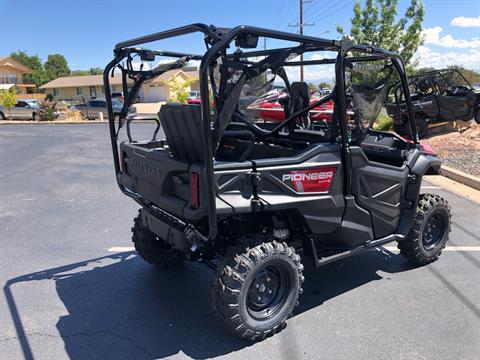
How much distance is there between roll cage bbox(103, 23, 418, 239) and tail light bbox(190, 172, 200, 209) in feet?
0.28

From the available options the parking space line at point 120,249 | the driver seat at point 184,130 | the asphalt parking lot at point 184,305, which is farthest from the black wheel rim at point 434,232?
the parking space line at point 120,249

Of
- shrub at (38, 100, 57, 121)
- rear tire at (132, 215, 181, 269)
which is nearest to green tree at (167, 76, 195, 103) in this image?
shrub at (38, 100, 57, 121)

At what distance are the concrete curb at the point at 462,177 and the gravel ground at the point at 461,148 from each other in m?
0.31

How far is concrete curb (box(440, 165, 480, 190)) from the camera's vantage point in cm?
786

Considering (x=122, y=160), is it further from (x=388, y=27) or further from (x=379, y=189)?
(x=388, y=27)

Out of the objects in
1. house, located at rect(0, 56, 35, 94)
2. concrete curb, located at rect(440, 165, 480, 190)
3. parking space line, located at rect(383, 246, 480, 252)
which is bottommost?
parking space line, located at rect(383, 246, 480, 252)

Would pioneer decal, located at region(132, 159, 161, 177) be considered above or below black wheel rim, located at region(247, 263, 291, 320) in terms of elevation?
above

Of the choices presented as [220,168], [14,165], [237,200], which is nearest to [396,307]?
[237,200]

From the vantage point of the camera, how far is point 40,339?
3.14 meters

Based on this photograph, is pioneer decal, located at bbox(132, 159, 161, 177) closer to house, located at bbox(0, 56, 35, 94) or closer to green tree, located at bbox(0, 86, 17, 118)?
green tree, located at bbox(0, 86, 17, 118)

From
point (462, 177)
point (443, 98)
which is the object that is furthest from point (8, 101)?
point (462, 177)

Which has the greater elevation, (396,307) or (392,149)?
(392,149)

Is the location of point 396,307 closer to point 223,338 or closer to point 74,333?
point 223,338

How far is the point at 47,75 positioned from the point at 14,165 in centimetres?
8318
